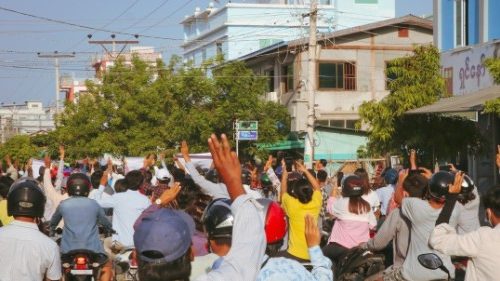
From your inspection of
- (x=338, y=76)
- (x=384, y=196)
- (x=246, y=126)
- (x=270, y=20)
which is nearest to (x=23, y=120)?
(x=270, y=20)

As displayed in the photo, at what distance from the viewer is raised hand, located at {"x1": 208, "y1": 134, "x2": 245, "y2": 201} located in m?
4.46

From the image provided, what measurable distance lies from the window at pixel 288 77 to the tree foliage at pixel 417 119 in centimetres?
1972

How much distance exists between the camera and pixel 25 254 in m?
6.73

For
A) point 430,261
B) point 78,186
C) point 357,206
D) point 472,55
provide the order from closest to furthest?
point 430,261, point 357,206, point 78,186, point 472,55

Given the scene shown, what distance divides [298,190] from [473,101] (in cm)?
1039

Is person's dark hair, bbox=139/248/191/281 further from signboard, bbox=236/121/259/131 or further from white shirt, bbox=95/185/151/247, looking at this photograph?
signboard, bbox=236/121/259/131

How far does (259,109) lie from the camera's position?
40938 mm

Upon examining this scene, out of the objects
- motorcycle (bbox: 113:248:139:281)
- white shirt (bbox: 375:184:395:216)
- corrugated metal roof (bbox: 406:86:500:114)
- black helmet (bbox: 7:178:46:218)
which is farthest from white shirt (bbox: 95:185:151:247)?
corrugated metal roof (bbox: 406:86:500:114)

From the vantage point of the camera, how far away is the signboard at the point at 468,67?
24752 millimetres

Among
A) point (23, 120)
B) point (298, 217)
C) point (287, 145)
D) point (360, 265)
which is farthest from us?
point (23, 120)

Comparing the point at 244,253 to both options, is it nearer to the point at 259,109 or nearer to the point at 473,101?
the point at 473,101

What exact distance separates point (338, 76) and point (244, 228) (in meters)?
40.1

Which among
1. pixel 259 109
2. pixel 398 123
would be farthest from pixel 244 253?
pixel 259 109

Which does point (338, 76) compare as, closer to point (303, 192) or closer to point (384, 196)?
point (384, 196)
